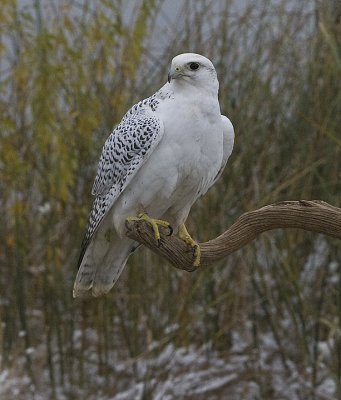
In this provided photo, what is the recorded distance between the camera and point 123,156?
3.07 metres

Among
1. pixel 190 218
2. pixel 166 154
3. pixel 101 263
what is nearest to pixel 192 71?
pixel 166 154

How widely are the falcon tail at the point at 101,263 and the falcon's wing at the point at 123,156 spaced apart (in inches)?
2.1

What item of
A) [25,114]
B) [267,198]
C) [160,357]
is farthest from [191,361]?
[25,114]

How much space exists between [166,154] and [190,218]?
6.27 ft

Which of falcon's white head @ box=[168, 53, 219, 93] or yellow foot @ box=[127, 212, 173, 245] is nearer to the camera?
yellow foot @ box=[127, 212, 173, 245]

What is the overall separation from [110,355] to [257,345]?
0.83 meters

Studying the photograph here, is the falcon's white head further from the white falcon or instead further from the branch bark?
the branch bark

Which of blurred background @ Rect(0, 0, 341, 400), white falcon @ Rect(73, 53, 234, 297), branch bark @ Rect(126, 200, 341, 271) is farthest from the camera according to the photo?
blurred background @ Rect(0, 0, 341, 400)

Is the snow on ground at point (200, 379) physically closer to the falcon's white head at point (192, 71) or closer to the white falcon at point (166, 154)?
the white falcon at point (166, 154)

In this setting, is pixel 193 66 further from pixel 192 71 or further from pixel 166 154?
pixel 166 154

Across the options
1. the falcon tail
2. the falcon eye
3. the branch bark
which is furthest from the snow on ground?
the falcon eye

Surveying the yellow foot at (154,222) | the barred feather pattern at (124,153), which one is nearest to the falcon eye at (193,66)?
the barred feather pattern at (124,153)

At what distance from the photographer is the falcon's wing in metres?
2.96

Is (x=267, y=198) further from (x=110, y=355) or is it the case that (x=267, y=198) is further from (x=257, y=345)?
(x=110, y=355)
